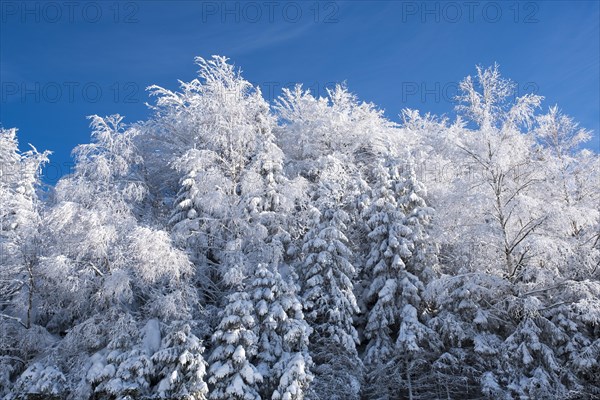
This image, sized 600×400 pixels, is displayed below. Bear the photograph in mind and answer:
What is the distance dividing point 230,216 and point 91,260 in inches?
214

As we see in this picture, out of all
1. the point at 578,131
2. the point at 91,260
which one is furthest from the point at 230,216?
the point at 578,131

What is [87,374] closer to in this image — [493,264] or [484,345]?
[484,345]

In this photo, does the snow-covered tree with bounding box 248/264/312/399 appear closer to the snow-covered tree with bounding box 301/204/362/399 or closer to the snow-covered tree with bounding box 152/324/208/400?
the snow-covered tree with bounding box 301/204/362/399

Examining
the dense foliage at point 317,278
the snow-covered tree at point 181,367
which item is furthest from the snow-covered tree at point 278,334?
the snow-covered tree at point 181,367

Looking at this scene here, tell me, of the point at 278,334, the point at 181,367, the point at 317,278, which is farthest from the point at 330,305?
the point at 181,367

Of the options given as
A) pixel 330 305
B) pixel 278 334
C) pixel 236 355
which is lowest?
pixel 236 355

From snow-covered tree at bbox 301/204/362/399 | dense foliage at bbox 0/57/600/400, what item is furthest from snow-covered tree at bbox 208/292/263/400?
snow-covered tree at bbox 301/204/362/399

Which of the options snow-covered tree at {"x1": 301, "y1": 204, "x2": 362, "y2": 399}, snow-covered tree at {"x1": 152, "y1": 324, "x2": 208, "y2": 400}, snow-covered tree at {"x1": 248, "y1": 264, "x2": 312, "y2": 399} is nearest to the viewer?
snow-covered tree at {"x1": 152, "y1": 324, "x2": 208, "y2": 400}

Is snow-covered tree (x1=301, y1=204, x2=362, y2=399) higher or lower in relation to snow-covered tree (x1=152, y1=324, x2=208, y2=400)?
higher

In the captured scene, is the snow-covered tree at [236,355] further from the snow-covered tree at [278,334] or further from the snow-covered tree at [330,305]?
the snow-covered tree at [330,305]

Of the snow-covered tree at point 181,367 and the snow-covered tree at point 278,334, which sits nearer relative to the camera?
the snow-covered tree at point 181,367

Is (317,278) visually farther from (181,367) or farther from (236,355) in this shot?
(181,367)

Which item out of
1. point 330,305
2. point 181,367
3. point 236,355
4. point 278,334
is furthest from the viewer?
point 330,305

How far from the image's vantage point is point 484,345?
48.3 feet
